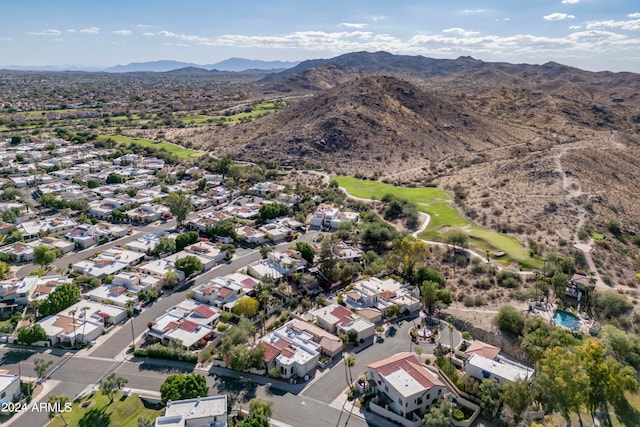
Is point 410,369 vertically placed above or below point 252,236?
above

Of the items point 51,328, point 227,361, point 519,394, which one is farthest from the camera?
point 51,328

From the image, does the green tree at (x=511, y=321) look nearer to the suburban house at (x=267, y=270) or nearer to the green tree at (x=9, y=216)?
the suburban house at (x=267, y=270)

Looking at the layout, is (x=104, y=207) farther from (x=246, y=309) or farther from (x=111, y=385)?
(x=111, y=385)

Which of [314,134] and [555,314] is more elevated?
[314,134]

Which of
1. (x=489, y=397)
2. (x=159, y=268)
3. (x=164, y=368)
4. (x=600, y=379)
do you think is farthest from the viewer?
(x=159, y=268)

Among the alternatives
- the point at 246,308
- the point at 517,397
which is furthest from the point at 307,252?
the point at 517,397

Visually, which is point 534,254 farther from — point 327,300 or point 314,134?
point 314,134

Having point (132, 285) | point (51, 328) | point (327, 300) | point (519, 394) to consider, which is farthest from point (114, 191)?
point (519, 394)
